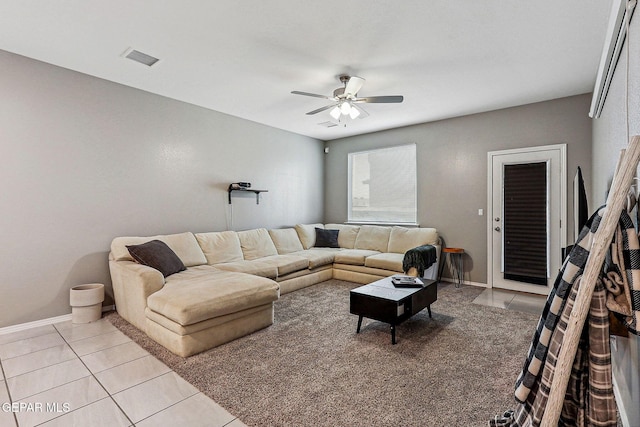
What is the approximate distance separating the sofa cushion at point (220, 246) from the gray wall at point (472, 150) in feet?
10.9

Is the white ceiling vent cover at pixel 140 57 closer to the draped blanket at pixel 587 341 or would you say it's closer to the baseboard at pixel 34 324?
the baseboard at pixel 34 324

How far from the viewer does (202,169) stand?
187 inches

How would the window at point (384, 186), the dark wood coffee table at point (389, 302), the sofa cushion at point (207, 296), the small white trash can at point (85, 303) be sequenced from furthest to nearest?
the window at point (384, 186), the small white trash can at point (85, 303), the dark wood coffee table at point (389, 302), the sofa cushion at point (207, 296)

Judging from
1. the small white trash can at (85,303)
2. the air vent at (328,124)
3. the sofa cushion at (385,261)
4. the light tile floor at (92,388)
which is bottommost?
the light tile floor at (92,388)

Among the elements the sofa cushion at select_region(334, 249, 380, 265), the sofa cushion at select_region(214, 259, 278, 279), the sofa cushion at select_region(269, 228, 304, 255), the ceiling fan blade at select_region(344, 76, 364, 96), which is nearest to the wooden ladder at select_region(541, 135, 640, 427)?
the ceiling fan blade at select_region(344, 76, 364, 96)

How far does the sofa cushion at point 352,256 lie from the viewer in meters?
5.07

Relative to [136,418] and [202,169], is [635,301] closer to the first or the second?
[136,418]

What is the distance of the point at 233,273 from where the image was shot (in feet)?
11.6

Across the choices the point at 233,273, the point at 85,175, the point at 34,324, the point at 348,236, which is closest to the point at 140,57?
the point at 85,175

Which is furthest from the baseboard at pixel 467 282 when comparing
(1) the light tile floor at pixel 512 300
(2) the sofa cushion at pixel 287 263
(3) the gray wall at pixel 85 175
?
(3) the gray wall at pixel 85 175

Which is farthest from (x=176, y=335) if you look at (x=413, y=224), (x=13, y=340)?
(x=413, y=224)

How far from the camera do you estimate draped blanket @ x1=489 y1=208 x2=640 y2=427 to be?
44.6 inches

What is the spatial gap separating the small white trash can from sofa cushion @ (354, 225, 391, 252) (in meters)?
4.03

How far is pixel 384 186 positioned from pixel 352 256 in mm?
1836
